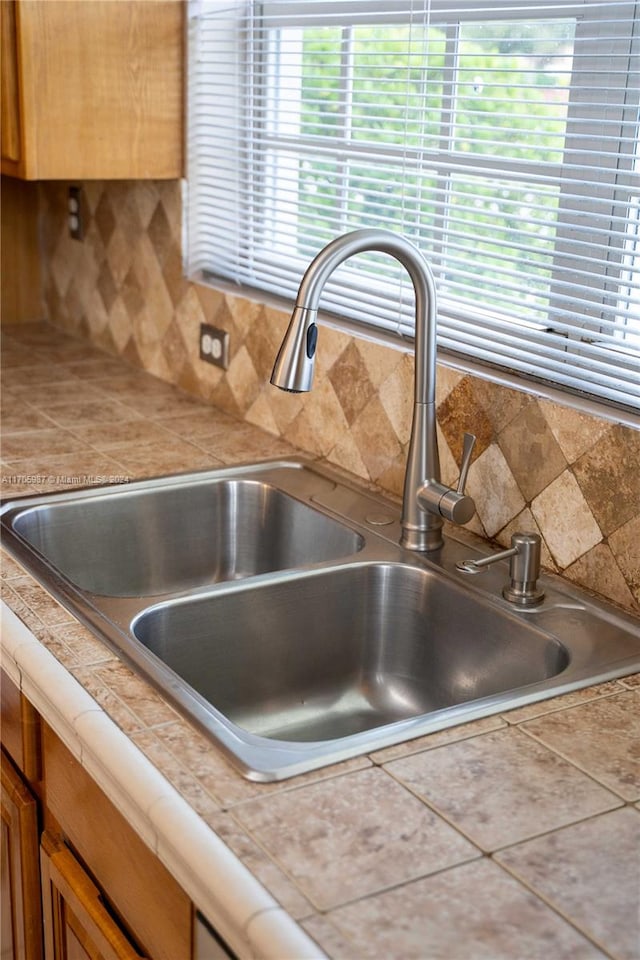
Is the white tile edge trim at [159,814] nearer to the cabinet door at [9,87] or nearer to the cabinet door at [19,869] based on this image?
the cabinet door at [19,869]

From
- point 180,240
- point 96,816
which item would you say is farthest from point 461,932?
point 180,240

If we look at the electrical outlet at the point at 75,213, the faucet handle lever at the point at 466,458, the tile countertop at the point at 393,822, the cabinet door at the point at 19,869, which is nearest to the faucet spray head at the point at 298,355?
the faucet handle lever at the point at 466,458

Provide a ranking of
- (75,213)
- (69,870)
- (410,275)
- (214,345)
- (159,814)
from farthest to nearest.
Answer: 1. (75,213)
2. (214,345)
3. (410,275)
4. (69,870)
5. (159,814)

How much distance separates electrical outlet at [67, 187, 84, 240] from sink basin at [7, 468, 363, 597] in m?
1.19

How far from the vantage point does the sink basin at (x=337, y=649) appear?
1414mm

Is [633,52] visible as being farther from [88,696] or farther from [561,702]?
[88,696]

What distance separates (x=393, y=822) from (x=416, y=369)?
2.35 feet

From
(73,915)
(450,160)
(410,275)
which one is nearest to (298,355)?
(410,275)

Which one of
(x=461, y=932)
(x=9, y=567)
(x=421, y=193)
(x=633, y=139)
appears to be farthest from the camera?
(x=421, y=193)

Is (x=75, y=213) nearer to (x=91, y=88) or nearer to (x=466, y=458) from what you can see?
(x=91, y=88)

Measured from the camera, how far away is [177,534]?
72.7 inches

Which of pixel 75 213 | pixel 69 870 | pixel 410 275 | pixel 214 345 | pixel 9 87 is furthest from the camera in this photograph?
pixel 75 213

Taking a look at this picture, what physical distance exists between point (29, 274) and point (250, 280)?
3.39 feet

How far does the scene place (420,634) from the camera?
4.95 feet
